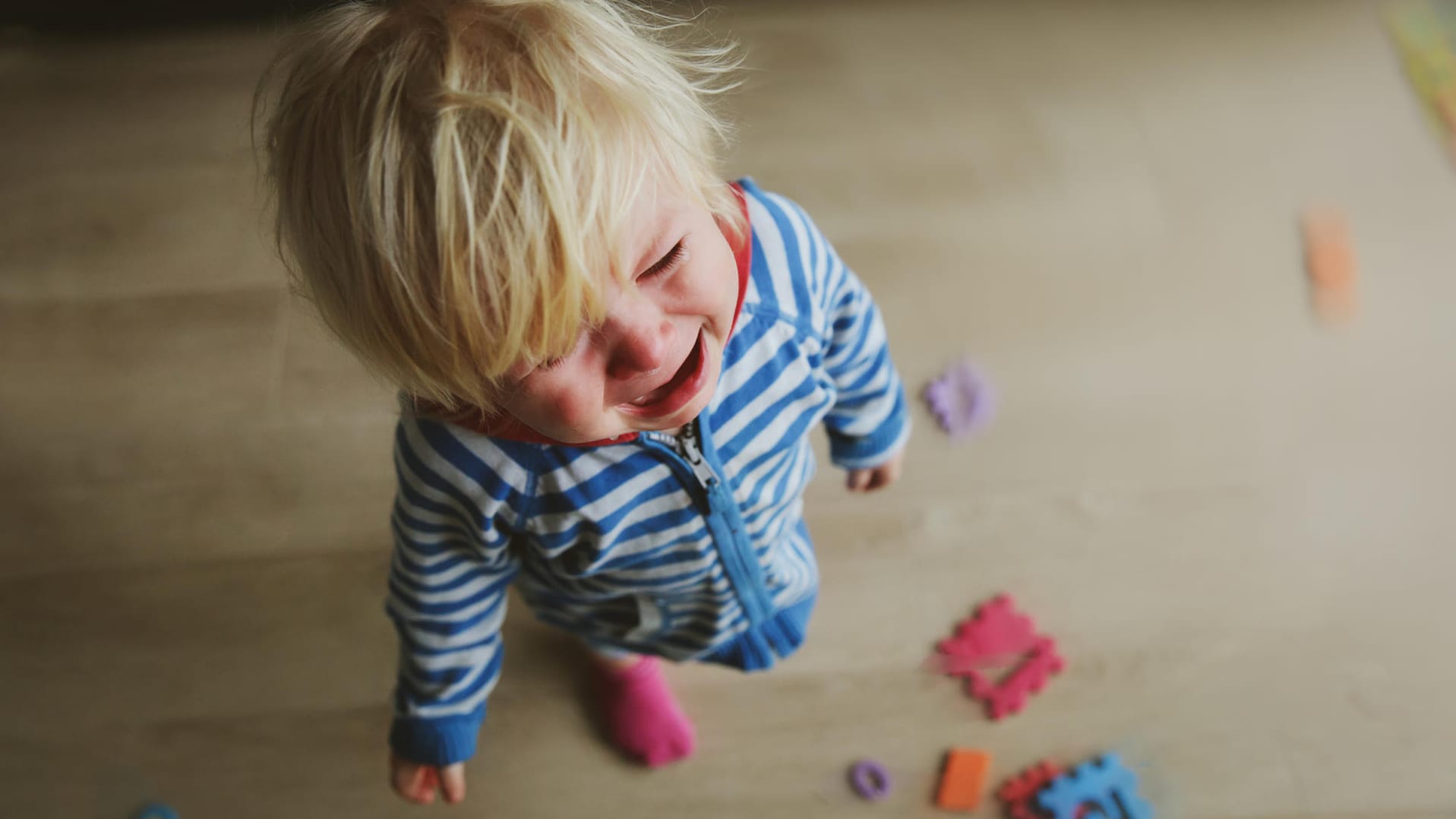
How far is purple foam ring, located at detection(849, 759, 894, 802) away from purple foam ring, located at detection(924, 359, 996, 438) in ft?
1.10

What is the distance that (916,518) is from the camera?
3.33 ft

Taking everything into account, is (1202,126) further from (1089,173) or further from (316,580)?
(316,580)

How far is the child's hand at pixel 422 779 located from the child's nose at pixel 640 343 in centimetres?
41

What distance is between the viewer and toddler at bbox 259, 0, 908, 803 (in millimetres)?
410

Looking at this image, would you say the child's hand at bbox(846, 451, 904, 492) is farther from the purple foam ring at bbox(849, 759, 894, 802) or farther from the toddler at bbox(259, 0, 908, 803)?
the purple foam ring at bbox(849, 759, 894, 802)

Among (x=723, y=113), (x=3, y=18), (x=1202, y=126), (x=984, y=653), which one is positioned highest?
(x=1202, y=126)

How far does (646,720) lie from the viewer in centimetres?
91

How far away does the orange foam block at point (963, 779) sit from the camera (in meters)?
0.90

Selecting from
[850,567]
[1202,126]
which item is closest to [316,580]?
[850,567]

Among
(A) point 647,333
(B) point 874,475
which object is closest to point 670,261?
(A) point 647,333

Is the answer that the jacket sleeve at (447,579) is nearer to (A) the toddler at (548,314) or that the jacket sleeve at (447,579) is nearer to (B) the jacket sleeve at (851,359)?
(A) the toddler at (548,314)

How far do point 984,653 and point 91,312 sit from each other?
102 centimetres

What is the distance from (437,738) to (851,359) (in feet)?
1.26

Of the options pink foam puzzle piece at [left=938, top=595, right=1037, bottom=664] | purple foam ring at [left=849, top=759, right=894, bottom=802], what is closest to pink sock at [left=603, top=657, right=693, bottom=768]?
purple foam ring at [left=849, top=759, right=894, bottom=802]
